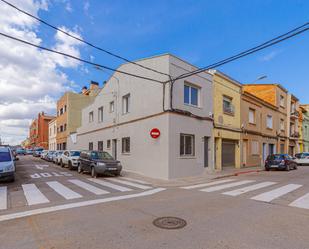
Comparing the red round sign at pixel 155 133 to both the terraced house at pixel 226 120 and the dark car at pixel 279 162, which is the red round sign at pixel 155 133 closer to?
the terraced house at pixel 226 120

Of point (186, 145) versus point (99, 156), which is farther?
point (99, 156)

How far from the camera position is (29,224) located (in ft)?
16.8

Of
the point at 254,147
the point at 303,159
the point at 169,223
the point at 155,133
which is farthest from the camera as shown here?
the point at 303,159

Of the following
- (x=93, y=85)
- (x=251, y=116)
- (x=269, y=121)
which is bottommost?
(x=269, y=121)

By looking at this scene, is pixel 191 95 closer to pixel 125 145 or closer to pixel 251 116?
pixel 125 145

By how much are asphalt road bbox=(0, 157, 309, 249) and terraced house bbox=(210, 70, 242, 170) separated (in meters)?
8.88

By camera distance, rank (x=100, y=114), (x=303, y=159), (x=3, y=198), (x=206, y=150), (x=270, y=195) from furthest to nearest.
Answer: (x=303, y=159) → (x=100, y=114) → (x=206, y=150) → (x=270, y=195) → (x=3, y=198)

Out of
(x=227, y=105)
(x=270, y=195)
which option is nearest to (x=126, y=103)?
(x=227, y=105)

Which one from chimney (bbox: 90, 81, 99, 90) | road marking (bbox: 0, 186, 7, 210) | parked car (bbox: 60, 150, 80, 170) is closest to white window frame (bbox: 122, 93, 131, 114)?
parked car (bbox: 60, 150, 80, 170)

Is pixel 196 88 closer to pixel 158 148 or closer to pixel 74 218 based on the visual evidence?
pixel 158 148

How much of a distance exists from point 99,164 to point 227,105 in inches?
466

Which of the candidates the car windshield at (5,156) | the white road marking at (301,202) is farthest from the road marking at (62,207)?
the car windshield at (5,156)

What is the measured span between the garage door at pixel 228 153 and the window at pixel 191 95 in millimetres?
4788

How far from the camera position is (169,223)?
16.9ft
